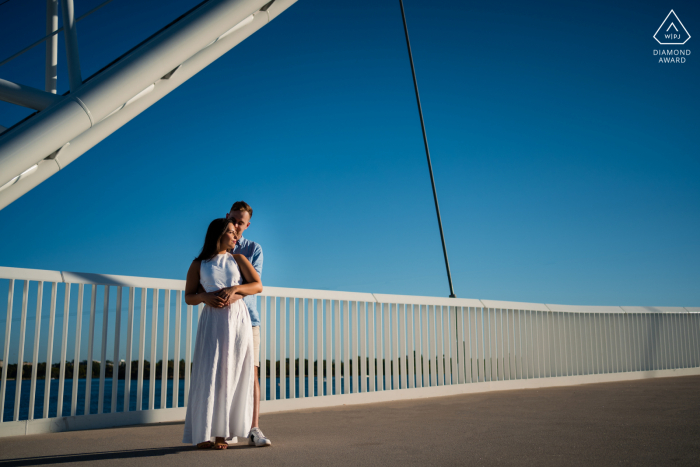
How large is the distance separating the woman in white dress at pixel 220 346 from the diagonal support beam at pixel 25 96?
3.43 ft

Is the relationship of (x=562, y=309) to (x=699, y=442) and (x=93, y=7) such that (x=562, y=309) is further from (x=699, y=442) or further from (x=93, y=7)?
(x=93, y=7)

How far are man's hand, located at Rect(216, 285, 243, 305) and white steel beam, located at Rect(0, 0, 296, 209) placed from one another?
1084 mm

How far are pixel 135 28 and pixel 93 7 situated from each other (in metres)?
3.85

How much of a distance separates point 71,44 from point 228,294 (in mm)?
1548

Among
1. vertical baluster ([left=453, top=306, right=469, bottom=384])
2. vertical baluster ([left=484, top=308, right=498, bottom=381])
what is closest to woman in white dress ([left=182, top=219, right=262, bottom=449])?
vertical baluster ([left=453, top=306, right=469, bottom=384])

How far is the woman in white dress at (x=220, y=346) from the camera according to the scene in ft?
9.60

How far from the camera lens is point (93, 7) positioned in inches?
131

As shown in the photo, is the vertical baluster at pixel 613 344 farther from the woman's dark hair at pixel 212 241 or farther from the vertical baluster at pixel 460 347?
the woman's dark hair at pixel 212 241

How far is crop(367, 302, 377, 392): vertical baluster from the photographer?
220 inches

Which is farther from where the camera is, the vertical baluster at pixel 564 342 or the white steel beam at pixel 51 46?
the vertical baluster at pixel 564 342

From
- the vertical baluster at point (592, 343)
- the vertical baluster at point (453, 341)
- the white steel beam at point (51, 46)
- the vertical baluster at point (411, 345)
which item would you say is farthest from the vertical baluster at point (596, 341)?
the white steel beam at point (51, 46)

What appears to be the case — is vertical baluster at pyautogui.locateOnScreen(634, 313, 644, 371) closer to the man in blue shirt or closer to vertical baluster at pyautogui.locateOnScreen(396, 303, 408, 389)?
vertical baluster at pyautogui.locateOnScreen(396, 303, 408, 389)

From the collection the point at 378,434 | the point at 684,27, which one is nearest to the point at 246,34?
the point at 378,434

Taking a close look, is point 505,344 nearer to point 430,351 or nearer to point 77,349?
point 430,351
